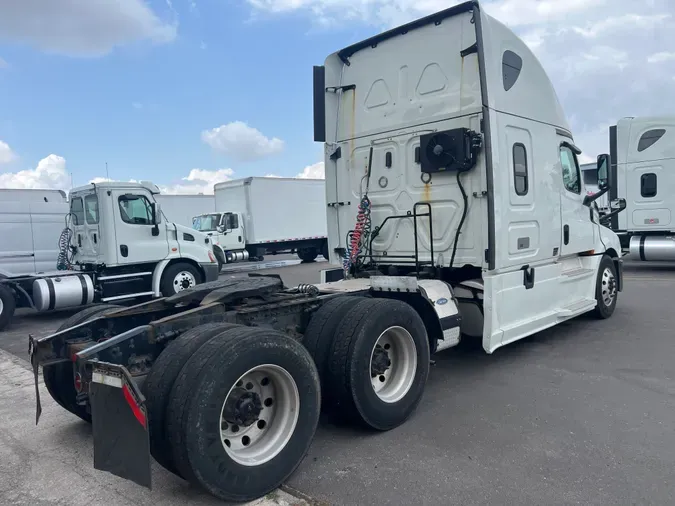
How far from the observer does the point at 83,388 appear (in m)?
3.61

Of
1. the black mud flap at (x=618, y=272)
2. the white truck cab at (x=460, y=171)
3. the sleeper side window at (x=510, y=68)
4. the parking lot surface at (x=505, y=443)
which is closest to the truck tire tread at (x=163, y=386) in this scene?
the parking lot surface at (x=505, y=443)

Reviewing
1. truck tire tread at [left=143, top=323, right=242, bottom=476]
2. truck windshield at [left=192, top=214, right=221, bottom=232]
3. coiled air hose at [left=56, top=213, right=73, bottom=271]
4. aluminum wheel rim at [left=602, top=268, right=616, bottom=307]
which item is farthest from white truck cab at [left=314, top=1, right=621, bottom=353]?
truck windshield at [left=192, top=214, right=221, bottom=232]

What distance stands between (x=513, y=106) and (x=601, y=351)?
318 cm

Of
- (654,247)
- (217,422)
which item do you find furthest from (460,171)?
(654,247)

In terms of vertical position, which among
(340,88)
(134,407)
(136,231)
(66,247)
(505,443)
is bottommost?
(505,443)

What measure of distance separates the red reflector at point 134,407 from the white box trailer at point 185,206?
→ 2272 centimetres

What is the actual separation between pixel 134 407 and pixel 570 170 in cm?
627

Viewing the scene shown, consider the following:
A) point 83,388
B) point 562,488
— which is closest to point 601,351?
point 562,488

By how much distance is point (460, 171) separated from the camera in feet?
18.3

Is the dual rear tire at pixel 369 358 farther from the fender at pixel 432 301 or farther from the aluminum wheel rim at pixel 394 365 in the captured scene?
the fender at pixel 432 301

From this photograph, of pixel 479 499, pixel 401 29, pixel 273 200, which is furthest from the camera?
pixel 273 200

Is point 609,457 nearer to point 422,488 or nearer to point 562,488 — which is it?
point 562,488

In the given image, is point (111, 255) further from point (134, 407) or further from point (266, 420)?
point (134, 407)

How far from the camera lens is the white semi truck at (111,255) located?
10062mm
